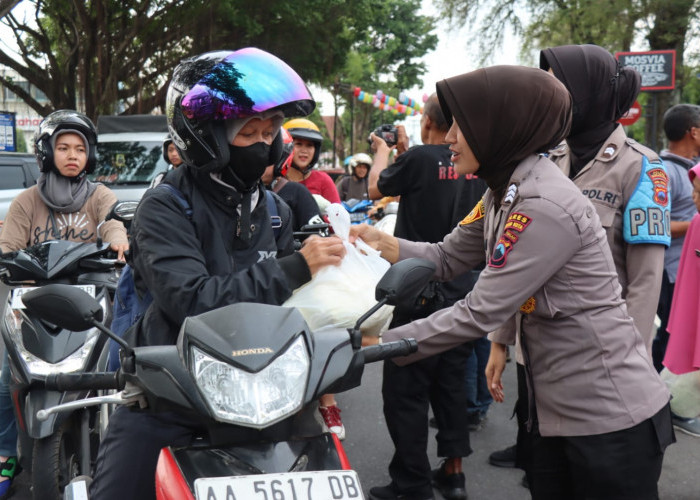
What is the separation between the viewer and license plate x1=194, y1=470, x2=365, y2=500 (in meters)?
1.48

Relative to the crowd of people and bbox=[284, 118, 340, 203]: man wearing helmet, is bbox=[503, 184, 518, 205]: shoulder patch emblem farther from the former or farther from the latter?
bbox=[284, 118, 340, 203]: man wearing helmet

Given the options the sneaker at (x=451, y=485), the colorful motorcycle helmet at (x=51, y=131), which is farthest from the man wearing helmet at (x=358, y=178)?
the sneaker at (x=451, y=485)

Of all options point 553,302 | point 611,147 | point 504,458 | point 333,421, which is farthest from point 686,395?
point 553,302

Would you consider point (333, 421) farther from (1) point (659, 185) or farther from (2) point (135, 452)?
(2) point (135, 452)

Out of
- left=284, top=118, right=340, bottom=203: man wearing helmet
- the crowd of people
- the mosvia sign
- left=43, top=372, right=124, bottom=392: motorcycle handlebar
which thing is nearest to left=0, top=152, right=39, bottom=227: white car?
left=284, top=118, right=340, bottom=203: man wearing helmet

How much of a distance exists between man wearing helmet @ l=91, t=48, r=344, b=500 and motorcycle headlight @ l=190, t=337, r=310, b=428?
17.0 inches

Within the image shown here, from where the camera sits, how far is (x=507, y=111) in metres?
2.08

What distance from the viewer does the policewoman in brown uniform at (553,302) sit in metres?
2.03

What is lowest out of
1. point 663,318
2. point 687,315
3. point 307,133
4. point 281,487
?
point 663,318

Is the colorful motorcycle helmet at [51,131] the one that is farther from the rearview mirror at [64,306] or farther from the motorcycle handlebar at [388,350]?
the motorcycle handlebar at [388,350]

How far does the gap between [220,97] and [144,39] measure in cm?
1682

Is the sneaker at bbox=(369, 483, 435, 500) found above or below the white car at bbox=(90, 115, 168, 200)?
below

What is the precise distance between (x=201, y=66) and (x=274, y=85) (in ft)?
0.80

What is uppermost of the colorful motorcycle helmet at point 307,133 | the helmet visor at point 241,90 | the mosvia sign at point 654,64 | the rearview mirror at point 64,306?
the mosvia sign at point 654,64
